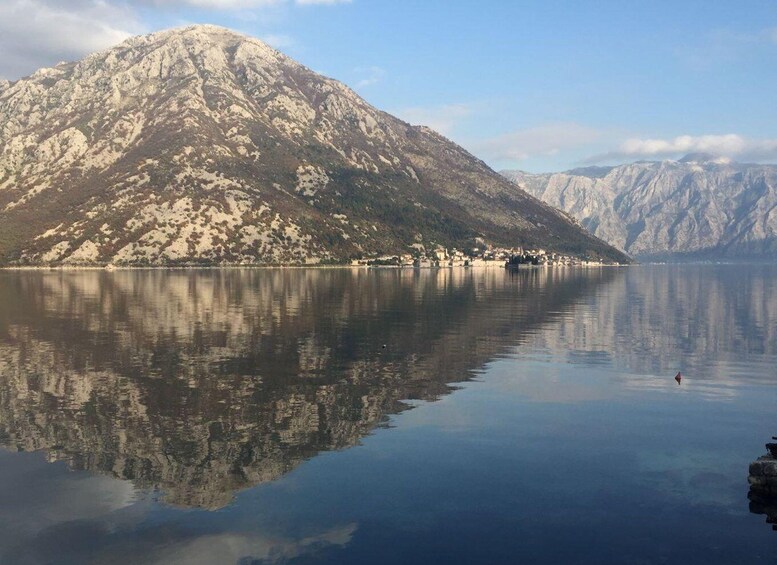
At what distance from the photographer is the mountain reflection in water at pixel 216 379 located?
44.3 m

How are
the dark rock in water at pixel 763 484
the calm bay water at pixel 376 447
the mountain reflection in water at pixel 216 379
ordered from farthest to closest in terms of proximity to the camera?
the mountain reflection in water at pixel 216 379
the dark rock in water at pixel 763 484
the calm bay water at pixel 376 447

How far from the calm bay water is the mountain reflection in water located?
0.33 metres

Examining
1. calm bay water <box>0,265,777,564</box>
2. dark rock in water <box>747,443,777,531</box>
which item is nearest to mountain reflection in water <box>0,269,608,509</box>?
calm bay water <box>0,265,777,564</box>

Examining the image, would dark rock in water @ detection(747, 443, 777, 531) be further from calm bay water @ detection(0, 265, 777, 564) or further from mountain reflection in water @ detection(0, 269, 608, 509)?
mountain reflection in water @ detection(0, 269, 608, 509)

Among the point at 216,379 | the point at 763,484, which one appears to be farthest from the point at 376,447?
the point at 216,379

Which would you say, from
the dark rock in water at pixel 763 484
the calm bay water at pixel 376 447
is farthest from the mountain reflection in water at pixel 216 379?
the dark rock in water at pixel 763 484

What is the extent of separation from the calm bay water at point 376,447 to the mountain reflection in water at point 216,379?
0.33 metres

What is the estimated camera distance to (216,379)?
2633 inches

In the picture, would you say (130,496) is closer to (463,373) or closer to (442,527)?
(442,527)

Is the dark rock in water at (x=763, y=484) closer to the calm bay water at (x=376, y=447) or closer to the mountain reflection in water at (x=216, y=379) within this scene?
the calm bay water at (x=376, y=447)

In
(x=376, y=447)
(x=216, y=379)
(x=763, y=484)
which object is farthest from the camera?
(x=216, y=379)

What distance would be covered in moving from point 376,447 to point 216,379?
2613 cm

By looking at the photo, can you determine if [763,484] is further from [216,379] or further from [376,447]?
[216,379]

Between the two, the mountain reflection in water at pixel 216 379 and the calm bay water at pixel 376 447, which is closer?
the calm bay water at pixel 376 447
